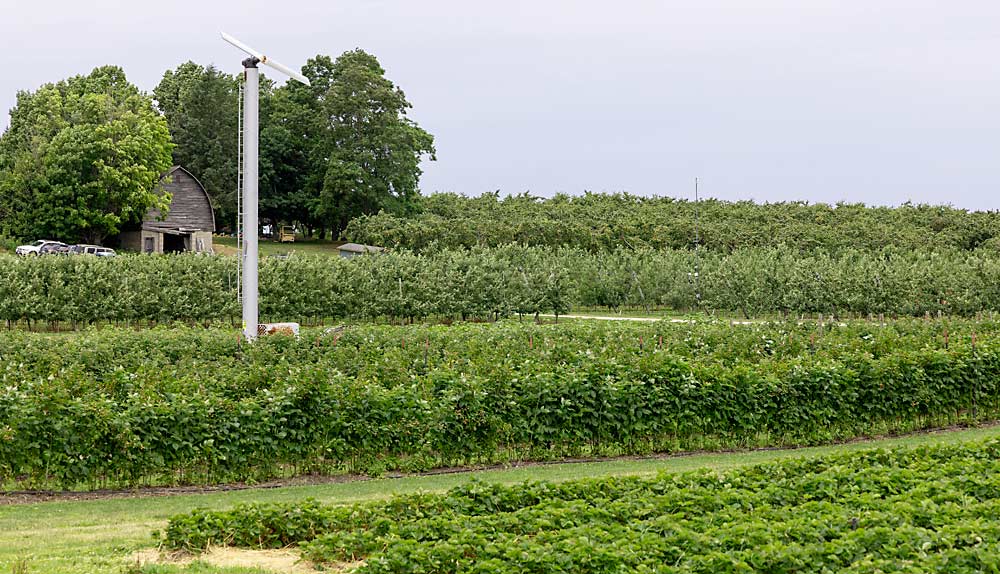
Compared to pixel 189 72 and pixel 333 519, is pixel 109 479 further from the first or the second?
→ pixel 189 72

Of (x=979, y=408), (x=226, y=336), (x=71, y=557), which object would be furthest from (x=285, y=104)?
(x=71, y=557)

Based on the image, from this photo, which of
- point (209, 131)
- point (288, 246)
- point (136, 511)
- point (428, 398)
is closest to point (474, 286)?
point (428, 398)

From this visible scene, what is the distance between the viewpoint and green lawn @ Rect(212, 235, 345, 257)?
6106 centimetres

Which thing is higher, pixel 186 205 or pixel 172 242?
pixel 186 205

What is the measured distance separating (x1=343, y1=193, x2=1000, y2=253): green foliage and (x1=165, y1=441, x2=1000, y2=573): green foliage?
41.0 metres

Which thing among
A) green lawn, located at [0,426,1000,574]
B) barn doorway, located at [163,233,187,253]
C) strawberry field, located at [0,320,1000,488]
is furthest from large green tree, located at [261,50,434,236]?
green lawn, located at [0,426,1000,574]

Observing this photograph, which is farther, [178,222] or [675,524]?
[178,222]

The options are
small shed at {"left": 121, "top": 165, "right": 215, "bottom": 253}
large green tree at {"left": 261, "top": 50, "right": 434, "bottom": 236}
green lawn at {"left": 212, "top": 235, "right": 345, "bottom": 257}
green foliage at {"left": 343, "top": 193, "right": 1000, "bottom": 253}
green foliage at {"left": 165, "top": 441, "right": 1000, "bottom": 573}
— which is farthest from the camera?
large green tree at {"left": 261, "top": 50, "right": 434, "bottom": 236}

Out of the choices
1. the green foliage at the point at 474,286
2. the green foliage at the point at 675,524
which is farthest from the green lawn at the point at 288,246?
the green foliage at the point at 675,524

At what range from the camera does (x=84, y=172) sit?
55250mm

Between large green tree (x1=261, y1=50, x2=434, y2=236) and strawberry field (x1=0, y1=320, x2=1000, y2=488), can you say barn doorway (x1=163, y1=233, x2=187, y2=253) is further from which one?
strawberry field (x1=0, y1=320, x2=1000, y2=488)

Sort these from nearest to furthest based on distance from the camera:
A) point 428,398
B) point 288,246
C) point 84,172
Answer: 1. point 428,398
2. point 84,172
3. point 288,246

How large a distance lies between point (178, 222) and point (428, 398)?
51.0m

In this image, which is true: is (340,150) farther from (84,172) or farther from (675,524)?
(675,524)
